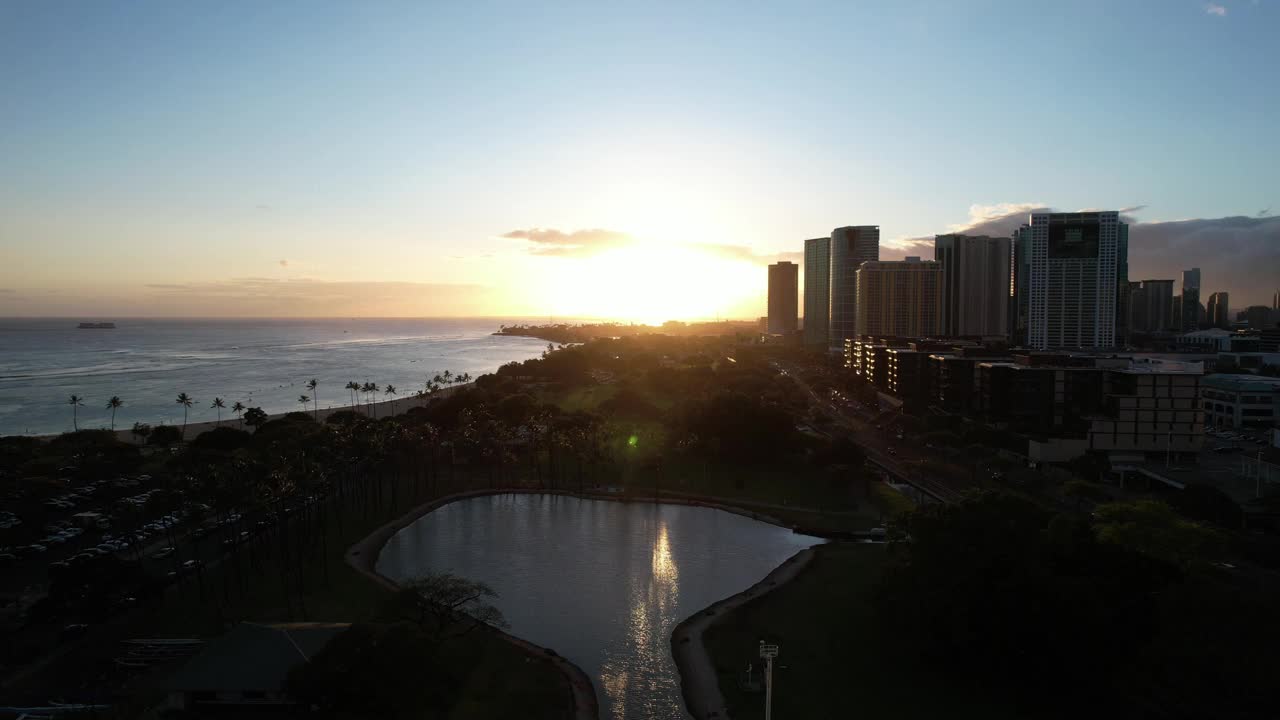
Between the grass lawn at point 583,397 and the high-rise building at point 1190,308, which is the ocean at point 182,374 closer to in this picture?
the grass lawn at point 583,397

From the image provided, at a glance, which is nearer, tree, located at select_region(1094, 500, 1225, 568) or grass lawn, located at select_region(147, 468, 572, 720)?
grass lawn, located at select_region(147, 468, 572, 720)

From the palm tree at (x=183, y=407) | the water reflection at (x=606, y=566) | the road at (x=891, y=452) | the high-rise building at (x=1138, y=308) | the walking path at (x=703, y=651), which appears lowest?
the water reflection at (x=606, y=566)

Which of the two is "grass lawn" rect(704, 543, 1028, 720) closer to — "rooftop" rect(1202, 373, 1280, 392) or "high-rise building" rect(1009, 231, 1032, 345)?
"rooftop" rect(1202, 373, 1280, 392)

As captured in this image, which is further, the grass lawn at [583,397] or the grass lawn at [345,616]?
the grass lawn at [583,397]

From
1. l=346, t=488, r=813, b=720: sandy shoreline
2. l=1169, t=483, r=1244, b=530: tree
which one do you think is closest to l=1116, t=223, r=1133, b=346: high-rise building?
l=1169, t=483, r=1244, b=530: tree

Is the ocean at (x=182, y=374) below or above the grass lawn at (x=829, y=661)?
above

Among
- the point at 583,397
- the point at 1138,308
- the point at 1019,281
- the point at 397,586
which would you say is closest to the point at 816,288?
the point at 1019,281

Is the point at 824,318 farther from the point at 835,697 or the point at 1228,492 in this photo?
the point at 835,697

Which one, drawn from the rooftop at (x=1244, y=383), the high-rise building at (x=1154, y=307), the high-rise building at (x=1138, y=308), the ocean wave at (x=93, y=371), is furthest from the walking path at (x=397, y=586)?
the high-rise building at (x=1154, y=307)
